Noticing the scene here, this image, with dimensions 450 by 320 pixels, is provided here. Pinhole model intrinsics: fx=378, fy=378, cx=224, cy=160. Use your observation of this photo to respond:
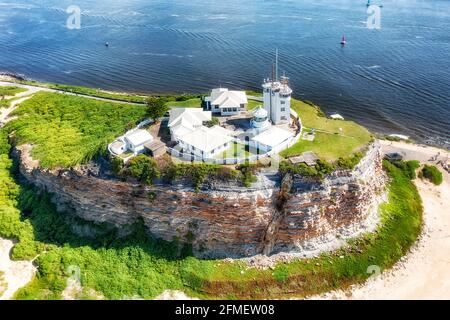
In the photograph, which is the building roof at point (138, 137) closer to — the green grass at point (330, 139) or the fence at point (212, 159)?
the fence at point (212, 159)

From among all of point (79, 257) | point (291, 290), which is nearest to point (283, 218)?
point (291, 290)

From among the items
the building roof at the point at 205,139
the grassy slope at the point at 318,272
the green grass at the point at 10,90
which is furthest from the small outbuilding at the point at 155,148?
the green grass at the point at 10,90

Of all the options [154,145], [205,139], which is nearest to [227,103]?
[205,139]

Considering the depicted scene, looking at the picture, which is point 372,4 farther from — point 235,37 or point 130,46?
point 130,46

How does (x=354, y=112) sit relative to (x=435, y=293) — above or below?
above

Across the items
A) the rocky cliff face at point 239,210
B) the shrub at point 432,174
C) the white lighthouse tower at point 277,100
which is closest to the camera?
the rocky cliff face at point 239,210

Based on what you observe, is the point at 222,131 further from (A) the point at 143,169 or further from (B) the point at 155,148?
(A) the point at 143,169

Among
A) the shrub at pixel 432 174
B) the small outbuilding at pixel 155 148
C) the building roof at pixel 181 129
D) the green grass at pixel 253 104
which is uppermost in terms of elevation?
the green grass at pixel 253 104

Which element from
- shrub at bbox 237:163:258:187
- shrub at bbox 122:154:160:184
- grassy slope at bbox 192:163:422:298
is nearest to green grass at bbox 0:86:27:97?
shrub at bbox 122:154:160:184

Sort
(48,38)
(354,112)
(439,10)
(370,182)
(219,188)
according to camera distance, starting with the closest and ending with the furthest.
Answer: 1. (219,188)
2. (370,182)
3. (354,112)
4. (48,38)
5. (439,10)
